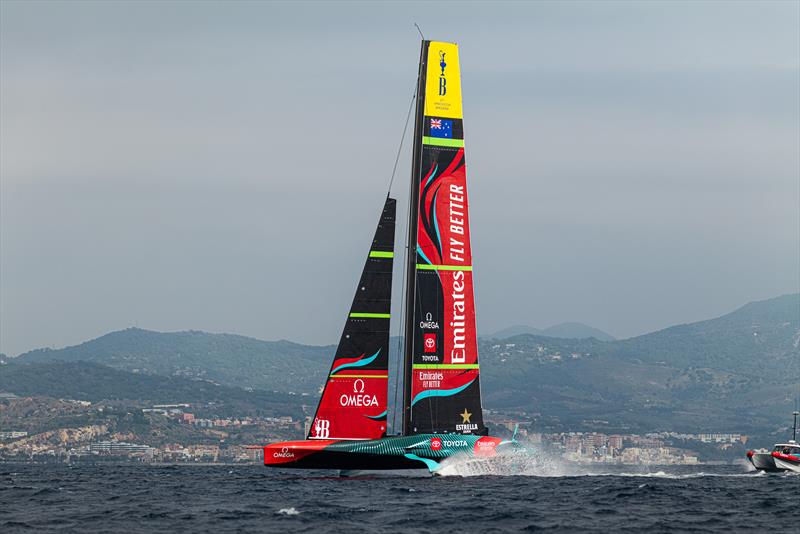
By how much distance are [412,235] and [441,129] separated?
5.44m

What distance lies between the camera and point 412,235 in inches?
2554

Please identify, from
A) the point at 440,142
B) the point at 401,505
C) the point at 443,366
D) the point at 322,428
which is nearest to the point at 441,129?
the point at 440,142

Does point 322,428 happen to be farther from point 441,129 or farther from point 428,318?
point 441,129

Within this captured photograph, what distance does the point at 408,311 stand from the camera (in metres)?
65.1

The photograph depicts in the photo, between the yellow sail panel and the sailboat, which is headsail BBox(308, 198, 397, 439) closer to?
the sailboat

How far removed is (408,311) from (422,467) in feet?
24.8

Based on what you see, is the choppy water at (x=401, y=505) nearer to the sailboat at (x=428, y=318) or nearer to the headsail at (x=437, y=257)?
the sailboat at (x=428, y=318)

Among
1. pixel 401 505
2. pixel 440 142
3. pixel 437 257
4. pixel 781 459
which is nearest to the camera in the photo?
pixel 401 505

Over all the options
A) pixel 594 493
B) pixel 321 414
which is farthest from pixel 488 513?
pixel 321 414

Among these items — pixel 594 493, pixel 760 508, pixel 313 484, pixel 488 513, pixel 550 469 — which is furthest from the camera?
pixel 550 469

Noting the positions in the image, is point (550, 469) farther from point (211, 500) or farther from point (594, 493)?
point (211, 500)

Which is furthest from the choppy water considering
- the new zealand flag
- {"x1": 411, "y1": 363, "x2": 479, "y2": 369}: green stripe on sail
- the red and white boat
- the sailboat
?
the red and white boat

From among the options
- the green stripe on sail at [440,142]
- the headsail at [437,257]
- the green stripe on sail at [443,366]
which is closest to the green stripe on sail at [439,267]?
the headsail at [437,257]

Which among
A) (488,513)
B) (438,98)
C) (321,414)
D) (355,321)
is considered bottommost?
(488,513)
